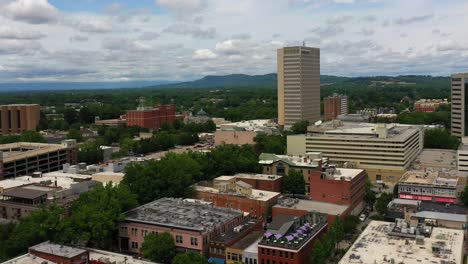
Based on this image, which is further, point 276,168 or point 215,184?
point 276,168

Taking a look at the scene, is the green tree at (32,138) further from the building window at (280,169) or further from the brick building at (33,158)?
the building window at (280,169)

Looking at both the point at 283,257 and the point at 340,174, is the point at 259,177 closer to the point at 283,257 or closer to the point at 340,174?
the point at 340,174

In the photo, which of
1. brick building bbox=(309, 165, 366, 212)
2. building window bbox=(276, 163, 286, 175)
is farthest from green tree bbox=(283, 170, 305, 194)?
building window bbox=(276, 163, 286, 175)

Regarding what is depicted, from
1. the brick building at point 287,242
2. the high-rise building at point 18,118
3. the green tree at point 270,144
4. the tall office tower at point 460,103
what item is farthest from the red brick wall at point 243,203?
the high-rise building at point 18,118

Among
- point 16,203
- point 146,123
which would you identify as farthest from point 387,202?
point 146,123

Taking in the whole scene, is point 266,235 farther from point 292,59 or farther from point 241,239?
point 292,59

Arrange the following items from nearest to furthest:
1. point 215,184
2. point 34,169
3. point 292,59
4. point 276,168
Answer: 1. point 215,184
2. point 276,168
3. point 34,169
4. point 292,59

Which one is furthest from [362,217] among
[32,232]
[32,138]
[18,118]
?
[18,118]
